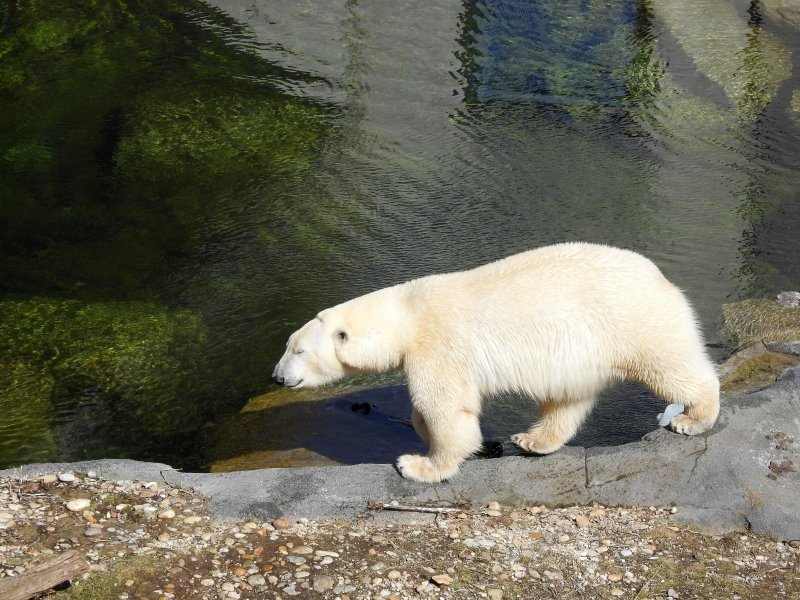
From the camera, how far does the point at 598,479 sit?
502 cm

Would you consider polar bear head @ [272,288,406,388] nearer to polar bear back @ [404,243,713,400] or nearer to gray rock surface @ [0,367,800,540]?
polar bear back @ [404,243,713,400]

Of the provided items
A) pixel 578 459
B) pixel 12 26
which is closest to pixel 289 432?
pixel 578 459

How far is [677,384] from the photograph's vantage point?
4984 millimetres

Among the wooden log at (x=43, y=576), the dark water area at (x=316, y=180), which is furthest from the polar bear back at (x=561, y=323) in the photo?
the wooden log at (x=43, y=576)

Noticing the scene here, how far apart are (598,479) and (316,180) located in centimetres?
623

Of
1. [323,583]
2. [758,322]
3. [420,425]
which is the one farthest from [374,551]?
[758,322]

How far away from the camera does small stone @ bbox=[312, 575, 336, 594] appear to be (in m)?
4.25

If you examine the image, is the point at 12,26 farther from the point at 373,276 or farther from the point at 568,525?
the point at 568,525

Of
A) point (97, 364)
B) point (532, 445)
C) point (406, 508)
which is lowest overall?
point (97, 364)

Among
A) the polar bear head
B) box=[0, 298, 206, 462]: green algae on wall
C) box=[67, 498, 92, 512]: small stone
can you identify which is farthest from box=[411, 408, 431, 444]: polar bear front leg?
box=[0, 298, 206, 462]: green algae on wall

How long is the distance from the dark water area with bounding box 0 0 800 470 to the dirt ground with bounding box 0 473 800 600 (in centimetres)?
151

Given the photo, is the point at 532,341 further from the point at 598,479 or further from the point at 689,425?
the point at 689,425

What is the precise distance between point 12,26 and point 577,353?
39.5 feet

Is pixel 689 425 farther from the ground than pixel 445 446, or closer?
farther from the ground
